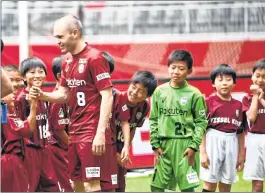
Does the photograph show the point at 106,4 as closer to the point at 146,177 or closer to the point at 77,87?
the point at 146,177

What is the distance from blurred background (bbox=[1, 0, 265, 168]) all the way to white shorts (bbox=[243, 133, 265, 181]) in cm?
419

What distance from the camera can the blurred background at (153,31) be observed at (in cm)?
1360

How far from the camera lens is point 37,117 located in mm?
7848

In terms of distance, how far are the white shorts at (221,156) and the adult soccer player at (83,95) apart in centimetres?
193

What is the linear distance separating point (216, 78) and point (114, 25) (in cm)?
702

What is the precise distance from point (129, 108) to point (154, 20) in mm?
8007

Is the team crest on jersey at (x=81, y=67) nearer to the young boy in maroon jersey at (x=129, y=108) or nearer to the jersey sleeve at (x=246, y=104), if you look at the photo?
the young boy in maroon jersey at (x=129, y=108)

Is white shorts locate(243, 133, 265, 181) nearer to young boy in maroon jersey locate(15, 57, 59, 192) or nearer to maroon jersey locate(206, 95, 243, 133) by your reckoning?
maroon jersey locate(206, 95, 243, 133)

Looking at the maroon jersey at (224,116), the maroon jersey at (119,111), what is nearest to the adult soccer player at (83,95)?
the maroon jersey at (119,111)

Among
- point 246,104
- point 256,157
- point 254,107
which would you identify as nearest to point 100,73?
point 254,107

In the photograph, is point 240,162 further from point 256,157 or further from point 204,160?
point 204,160

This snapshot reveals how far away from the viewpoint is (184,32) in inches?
588

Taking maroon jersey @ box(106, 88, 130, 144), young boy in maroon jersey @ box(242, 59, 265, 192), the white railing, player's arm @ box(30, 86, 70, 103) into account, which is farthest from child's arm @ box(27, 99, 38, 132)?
the white railing

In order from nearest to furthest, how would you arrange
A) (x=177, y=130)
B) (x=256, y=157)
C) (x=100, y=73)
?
(x=100, y=73) < (x=177, y=130) < (x=256, y=157)
